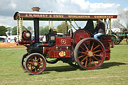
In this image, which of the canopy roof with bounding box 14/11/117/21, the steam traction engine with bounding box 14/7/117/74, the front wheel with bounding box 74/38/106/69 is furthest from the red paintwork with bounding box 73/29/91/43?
the canopy roof with bounding box 14/11/117/21

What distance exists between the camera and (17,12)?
739 centimetres

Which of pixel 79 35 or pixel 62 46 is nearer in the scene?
pixel 62 46

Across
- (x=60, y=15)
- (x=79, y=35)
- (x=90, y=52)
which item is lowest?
(x=90, y=52)

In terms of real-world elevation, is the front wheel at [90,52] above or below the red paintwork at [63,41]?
below

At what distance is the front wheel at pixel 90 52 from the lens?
25.3 ft

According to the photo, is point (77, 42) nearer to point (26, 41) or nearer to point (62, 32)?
point (62, 32)

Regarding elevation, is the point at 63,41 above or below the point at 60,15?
below

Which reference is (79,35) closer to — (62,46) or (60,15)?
(62,46)

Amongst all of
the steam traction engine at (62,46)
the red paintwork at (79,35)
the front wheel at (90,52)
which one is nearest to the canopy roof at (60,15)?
the steam traction engine at (62,46)

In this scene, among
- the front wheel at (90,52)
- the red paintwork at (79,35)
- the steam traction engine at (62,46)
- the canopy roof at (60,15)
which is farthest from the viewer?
the red paintwork at (79,35)

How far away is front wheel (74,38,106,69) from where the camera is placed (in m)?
7.70

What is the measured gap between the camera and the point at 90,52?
25.5ft

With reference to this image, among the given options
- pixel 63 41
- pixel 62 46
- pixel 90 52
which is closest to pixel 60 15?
pixel 63 41

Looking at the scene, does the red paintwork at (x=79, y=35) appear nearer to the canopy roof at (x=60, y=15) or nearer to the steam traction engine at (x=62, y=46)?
the steam traction engine at (x=62, y=46)
